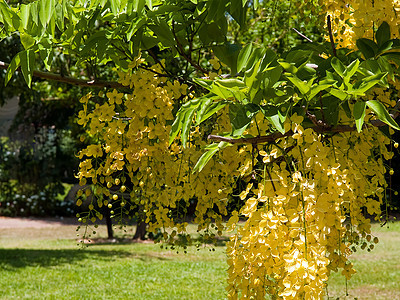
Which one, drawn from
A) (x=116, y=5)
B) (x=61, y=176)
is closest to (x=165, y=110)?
(x=116, y=5)

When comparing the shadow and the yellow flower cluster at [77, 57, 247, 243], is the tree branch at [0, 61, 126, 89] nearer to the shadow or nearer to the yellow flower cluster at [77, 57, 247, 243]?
the yellow flower cluster at [77, 57, 247, 243]

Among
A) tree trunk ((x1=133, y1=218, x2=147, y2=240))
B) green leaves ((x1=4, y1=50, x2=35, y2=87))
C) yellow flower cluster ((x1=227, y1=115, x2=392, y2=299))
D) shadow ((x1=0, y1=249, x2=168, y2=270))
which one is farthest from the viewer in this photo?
tree trunk ((x1=133, y1=218, x2=147, y2=240))

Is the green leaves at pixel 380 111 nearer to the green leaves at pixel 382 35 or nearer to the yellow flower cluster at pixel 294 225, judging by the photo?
the yellow flower cluster at pixel 294 225

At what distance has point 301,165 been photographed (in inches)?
60.8

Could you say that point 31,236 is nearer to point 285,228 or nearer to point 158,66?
point 158,66

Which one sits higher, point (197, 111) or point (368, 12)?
point (368, 12)

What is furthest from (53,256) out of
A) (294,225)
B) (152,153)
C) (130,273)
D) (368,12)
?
(294,225)

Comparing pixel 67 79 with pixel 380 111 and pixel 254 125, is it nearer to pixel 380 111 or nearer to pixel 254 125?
pixel 254 125

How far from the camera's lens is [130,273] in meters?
6.63

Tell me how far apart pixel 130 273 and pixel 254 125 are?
529 centimetres

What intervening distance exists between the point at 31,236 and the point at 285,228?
9.67 metres

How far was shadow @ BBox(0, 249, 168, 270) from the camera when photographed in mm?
7258

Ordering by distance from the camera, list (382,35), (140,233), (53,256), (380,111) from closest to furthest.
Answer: (380,111), (382,35), (53,256), (140,233)

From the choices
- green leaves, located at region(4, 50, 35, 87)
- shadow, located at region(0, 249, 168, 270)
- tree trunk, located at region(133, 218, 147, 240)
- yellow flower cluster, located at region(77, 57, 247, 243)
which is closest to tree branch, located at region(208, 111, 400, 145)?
yellow flower cluster, located at region(77, 57, 247, 243)
